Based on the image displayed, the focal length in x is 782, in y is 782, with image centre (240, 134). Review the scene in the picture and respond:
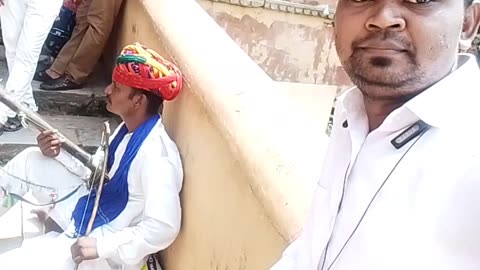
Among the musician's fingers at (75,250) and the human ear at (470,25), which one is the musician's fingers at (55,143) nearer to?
the musician's fingers at (75,250)

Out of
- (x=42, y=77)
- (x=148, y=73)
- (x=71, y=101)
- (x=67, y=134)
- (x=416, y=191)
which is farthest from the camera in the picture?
(x=42, y=77)

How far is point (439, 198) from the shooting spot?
2.98 ft

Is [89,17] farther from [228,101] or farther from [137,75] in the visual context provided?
[228,101]

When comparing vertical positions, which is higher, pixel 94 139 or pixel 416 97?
pixel 416 97

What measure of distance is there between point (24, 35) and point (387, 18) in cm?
332

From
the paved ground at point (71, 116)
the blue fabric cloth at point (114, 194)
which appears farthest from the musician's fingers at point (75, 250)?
the paved ground at point (71, 116)

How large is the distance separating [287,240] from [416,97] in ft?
2.29

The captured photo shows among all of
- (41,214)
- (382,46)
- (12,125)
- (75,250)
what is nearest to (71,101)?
(12,125)

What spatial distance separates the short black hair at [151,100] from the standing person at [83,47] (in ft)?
5.69

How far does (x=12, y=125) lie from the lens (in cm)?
397

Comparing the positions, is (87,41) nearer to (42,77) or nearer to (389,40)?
(42,77)

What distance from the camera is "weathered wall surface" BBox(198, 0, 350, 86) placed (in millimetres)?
6914

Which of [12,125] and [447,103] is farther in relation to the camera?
[12,125]

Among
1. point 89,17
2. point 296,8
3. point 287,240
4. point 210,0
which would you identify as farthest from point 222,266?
point 296,8
